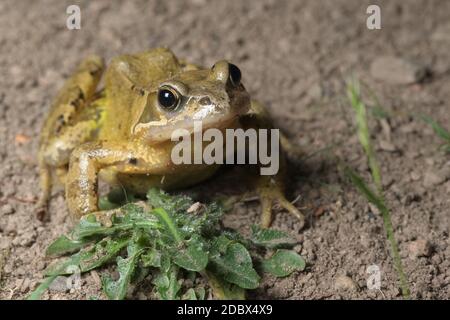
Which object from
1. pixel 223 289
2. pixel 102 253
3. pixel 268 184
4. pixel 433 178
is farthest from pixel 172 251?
pixel 433 178

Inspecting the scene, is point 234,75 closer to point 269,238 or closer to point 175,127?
point 175,127

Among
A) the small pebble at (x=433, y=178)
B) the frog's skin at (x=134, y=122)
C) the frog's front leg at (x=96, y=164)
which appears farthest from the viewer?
the small pebble at (x=433, y=178)

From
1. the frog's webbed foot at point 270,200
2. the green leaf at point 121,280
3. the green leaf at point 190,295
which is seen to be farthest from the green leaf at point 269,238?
the green leaf at point 121,280

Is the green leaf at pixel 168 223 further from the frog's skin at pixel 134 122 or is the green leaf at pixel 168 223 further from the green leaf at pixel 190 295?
the frog's skin at pixel 134 122

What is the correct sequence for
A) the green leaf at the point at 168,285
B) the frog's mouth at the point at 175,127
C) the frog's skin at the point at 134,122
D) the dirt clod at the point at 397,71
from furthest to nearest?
the dirt clod at the point at 397,71, the frog's skin at the point at 134,122, the frog's mouth at the point at 175,127, the green leaf at the point at 168,285

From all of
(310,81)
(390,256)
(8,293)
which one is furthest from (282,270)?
(310,81)

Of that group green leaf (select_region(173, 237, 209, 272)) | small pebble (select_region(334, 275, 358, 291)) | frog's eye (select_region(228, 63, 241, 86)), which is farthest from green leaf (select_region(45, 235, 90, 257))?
small pebble (select_region(334, 275, 358, 291))
